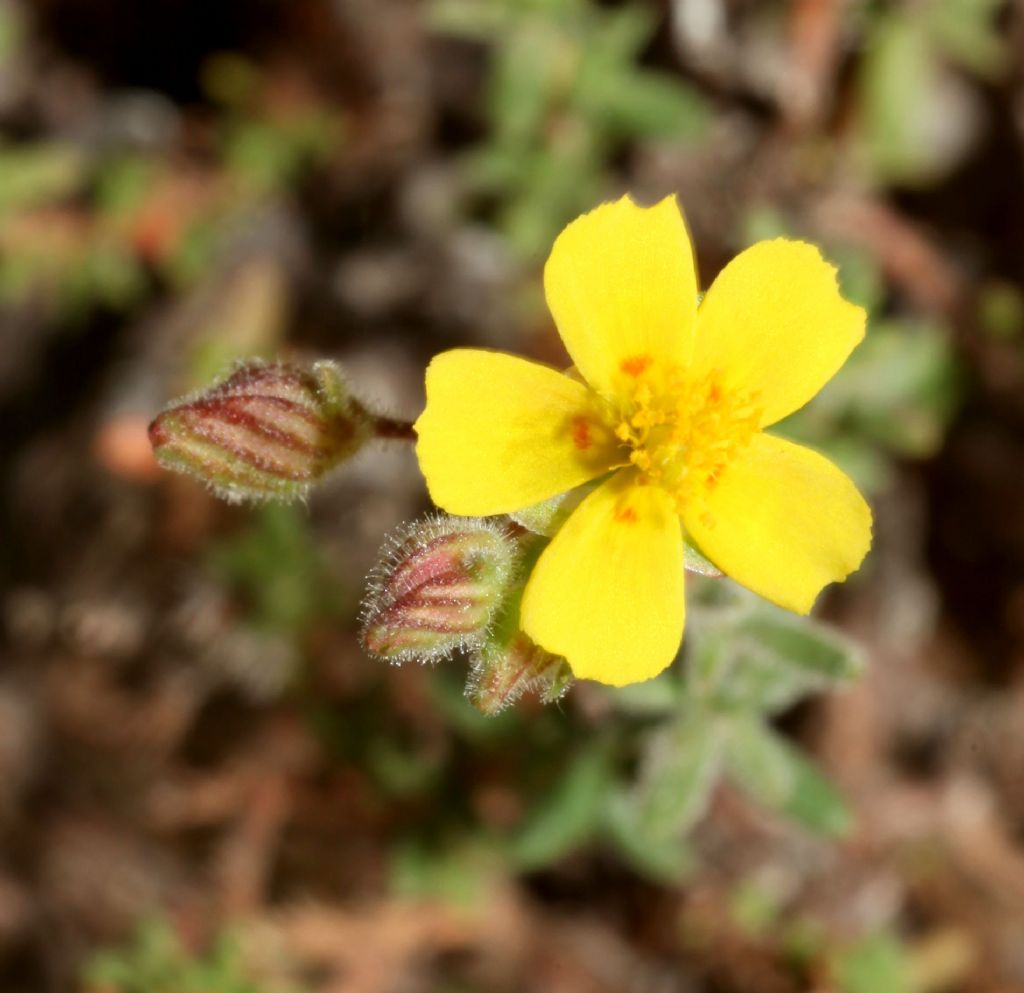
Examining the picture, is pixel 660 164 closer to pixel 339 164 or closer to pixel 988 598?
pixel 339 164

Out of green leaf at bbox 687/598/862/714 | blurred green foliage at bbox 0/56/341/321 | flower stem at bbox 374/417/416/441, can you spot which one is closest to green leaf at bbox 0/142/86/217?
blurred green foliage at bbox 0/56/341/321

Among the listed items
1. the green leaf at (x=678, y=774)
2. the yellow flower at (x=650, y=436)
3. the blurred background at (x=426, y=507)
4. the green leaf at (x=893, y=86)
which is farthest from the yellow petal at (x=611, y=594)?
the green leaf at (x=893, y=86)

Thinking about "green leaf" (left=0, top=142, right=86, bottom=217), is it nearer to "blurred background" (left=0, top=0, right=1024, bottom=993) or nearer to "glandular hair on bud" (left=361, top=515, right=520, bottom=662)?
"blurred background" (left=0, top=0, right=1024, bottom=993)

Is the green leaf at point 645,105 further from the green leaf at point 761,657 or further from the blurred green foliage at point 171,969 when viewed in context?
the blurred green foliage at point 171,969

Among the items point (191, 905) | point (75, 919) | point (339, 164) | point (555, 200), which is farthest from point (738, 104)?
point (75, 919)

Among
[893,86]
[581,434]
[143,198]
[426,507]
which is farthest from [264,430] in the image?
[893,86]

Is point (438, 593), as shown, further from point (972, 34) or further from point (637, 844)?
point (972, 34)
